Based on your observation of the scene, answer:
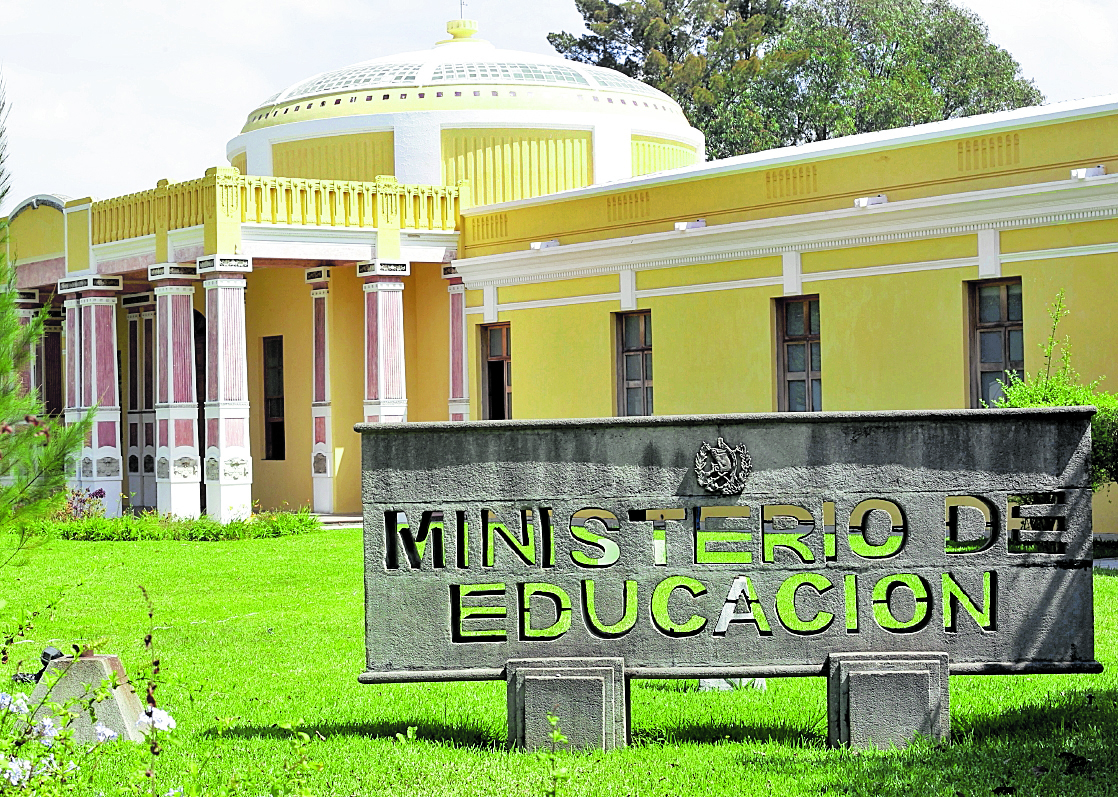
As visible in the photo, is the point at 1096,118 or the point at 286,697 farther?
the point at 1096,118

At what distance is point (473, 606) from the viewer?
6824 mm

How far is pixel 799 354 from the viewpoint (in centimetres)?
1842

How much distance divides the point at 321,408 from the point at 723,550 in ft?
57.0

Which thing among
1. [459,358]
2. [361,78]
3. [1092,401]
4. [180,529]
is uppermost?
[361,78]

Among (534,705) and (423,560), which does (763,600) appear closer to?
A: (534,705)

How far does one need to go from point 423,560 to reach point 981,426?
2622 mm

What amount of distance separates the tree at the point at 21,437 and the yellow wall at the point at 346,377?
16.6 metres

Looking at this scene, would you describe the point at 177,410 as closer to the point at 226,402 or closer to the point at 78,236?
the point at 226,402

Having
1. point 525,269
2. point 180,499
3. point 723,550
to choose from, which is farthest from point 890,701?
point 180,499

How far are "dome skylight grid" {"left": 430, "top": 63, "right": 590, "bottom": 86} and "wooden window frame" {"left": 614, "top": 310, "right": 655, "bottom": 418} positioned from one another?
5.97 meters

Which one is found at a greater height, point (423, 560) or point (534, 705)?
point (423, 560)

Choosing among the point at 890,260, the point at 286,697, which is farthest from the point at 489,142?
the point at 286,697

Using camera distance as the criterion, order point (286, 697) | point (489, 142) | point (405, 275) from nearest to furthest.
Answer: point (286, 697)
point (405, 275)
point (489, 142)

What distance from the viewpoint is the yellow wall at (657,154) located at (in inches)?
995
